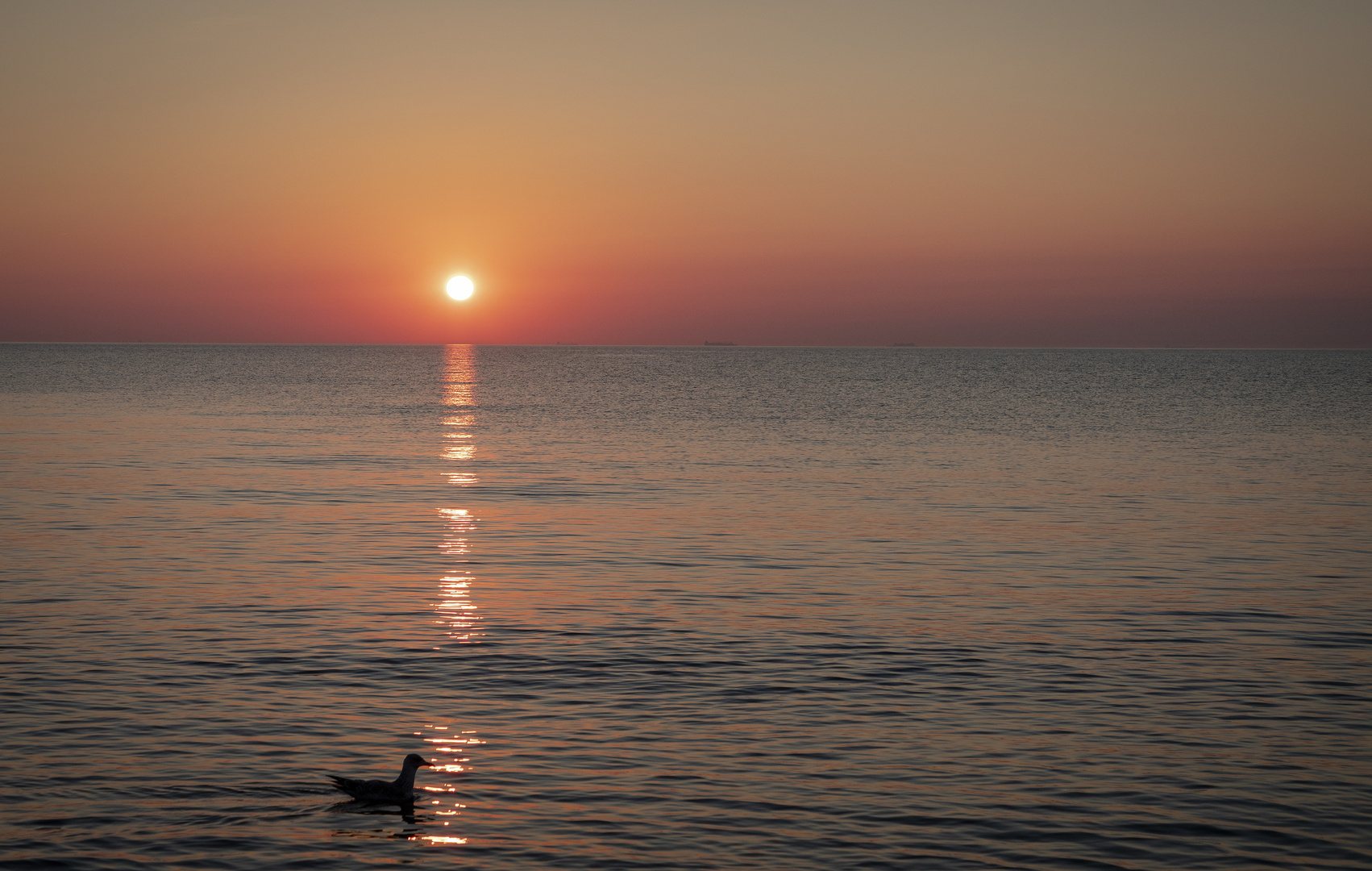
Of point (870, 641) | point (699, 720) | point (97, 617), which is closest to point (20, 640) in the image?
point (97, 617)

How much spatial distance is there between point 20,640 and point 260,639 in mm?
3902

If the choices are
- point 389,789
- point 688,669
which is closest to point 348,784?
point 389,789

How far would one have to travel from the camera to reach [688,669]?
2017 centimetres

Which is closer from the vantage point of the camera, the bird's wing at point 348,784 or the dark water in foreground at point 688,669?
the dark water in foreground at point 688,669

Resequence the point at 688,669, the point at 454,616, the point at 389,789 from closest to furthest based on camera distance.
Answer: the point at 389,789, the point at 688,669, the point at 454,616

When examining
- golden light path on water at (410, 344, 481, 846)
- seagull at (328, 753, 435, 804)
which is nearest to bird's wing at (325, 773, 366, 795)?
seagull at (328, 753, 435, 804)

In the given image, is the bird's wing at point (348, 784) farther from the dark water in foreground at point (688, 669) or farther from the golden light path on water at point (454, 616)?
the golden light path on water at point (454, 616)

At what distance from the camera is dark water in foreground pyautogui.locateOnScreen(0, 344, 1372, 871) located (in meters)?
13.7

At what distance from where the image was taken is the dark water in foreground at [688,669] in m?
13.7

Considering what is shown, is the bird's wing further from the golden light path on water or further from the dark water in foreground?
the golden light path on water

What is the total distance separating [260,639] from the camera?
2191 cm

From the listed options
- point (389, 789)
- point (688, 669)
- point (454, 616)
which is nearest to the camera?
point (389, 789)

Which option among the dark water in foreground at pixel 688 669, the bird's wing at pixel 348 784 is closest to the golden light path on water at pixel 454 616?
Result: the dark water in foreground at pixel 688 669

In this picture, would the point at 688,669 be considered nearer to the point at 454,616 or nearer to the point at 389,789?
the point at 454,616
